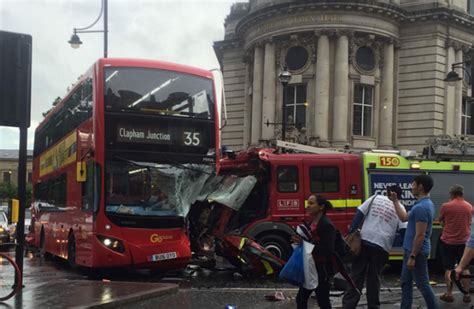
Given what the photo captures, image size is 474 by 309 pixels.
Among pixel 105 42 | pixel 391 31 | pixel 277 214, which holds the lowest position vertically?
pixel 277 214

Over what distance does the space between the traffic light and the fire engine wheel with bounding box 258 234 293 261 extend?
6.22 m

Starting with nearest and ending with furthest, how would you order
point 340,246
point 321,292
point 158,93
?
1. point 321,292
2. point 340,246
3. point 158,93

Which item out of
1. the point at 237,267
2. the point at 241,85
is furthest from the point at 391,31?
the point at 237,267

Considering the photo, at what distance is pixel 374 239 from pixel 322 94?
26295 mm

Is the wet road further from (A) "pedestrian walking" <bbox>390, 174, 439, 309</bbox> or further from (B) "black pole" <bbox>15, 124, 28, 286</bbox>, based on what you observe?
(A) "pedestrian walking" <bbox>390, 174, 439, 309</bbox>

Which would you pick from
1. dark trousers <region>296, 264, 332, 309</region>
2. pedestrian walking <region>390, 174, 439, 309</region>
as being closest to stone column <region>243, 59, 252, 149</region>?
pedestrian walking <region>390, 174, 439, 309</region>

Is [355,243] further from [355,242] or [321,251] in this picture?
[321,251]

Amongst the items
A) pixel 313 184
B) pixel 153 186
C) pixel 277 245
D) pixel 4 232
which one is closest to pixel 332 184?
pixel 313 184

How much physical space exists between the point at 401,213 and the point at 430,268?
7.51 m

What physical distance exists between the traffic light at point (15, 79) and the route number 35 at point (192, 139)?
13.1 feet

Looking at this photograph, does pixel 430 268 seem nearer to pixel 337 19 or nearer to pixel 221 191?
pixel 221 191

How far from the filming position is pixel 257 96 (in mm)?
36125

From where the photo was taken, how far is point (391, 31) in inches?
1356

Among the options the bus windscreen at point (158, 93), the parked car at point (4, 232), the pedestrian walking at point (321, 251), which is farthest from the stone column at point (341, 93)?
the pedestrian walking at point (321, 251)
